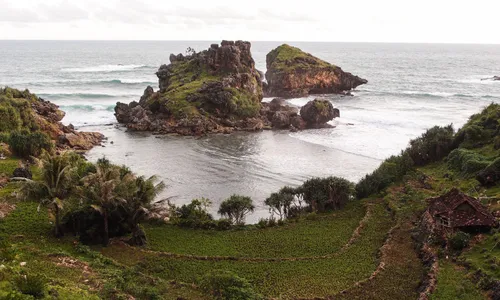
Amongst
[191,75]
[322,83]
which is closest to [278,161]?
[191,75]

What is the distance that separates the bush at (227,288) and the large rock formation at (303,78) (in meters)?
104

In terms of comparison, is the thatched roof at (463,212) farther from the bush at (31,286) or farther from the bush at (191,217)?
the bush at (31,286)

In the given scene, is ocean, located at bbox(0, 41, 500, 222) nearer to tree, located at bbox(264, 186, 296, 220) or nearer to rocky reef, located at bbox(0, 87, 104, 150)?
tree, located at bbox(264, 186, 296, 220)

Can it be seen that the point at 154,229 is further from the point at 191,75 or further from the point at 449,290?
the point at 191,75

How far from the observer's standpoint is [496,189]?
41.8 m

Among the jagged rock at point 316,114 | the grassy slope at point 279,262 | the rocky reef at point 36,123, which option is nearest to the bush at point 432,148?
the grassy slope at point 279,262

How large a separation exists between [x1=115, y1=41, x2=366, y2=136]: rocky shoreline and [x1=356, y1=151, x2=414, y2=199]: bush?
36122 mm

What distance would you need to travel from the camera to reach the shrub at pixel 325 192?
44.8m

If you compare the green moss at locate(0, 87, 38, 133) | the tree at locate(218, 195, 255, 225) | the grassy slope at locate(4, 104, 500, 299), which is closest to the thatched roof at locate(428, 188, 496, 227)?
the grassy slope at locate(4, 104, 500, 299)

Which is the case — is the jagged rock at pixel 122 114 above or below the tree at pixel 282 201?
above

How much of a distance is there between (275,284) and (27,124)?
54.7 m

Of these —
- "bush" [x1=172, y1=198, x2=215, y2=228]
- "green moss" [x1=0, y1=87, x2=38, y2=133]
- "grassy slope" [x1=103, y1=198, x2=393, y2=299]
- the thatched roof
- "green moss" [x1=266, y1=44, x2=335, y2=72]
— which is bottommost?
"grassy slope" [x1=103, y1=198, x2=393, y2=299]

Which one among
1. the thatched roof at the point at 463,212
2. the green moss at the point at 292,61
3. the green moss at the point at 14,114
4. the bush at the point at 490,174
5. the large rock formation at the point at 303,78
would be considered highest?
the green moss at the point at 292,61

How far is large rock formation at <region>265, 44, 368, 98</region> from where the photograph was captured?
426 feet
